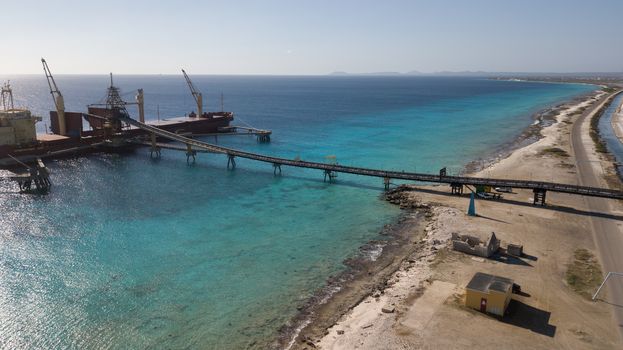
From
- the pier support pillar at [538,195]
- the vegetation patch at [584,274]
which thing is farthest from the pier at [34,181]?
the pier support pillar at [538,195]

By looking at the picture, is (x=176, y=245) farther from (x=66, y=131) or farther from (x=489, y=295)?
(x=66, y=131)

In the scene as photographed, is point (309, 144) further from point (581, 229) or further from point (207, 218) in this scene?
point (581, 229)

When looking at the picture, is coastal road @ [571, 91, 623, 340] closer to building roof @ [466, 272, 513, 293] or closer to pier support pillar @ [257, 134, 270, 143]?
building roof @ [466, 272, 513, 293]

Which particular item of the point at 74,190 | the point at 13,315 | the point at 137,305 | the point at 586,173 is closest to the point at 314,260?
the point at 137,305

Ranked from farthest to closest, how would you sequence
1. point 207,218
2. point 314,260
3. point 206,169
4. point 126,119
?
point 126,119 → point 206,169 → point 207,218 → point 314,260

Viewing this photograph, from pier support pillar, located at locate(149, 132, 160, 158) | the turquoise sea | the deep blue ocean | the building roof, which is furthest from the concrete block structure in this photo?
pier support pillar, located at locate(149, 132, 160, 158)
